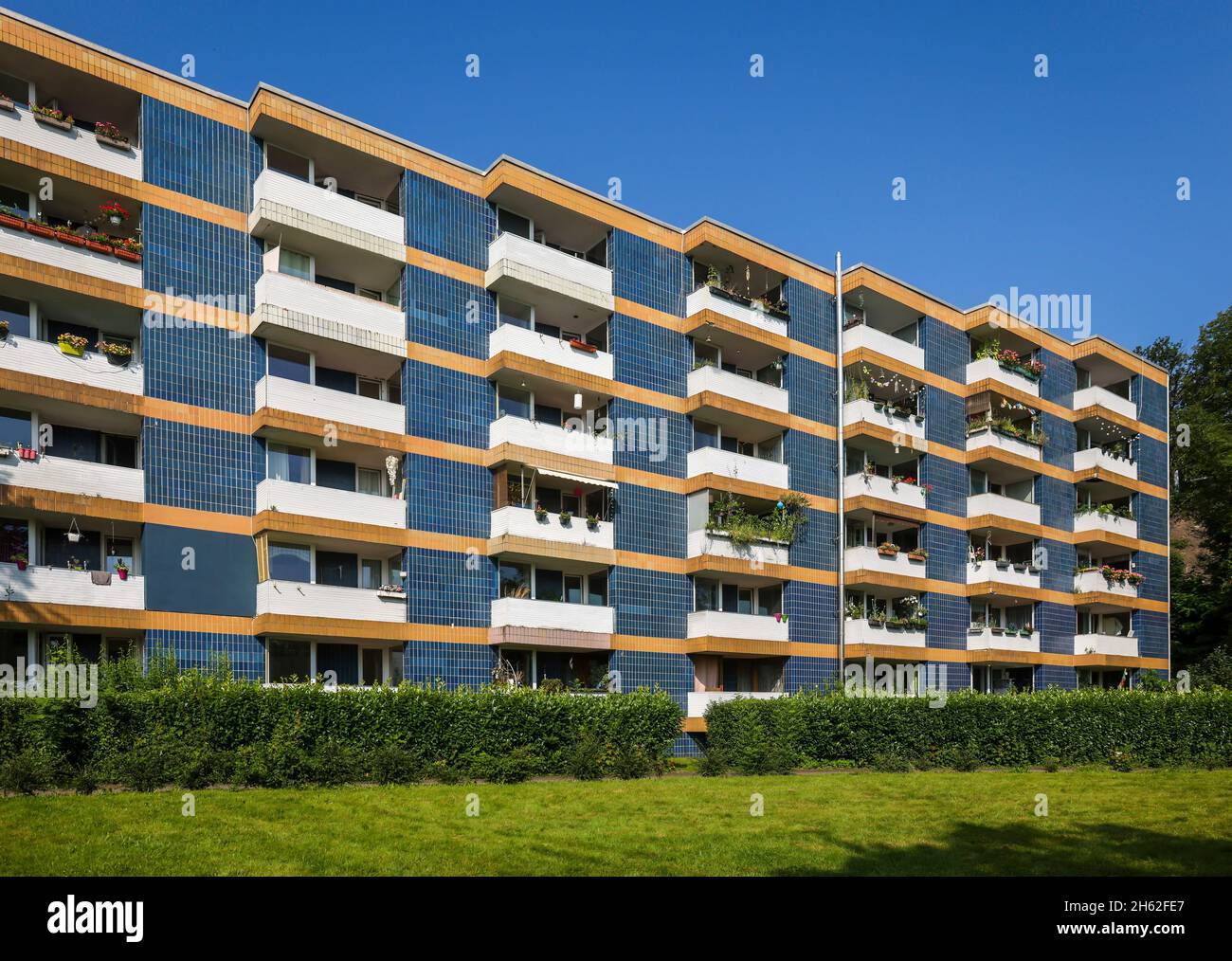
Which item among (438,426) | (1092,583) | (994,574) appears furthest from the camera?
(1092,583)

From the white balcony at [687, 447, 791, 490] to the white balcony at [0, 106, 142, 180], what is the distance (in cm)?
1865

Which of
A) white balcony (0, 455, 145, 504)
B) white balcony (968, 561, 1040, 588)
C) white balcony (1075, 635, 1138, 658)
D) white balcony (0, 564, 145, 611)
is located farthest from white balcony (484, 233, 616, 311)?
white balcony (1075, 635, 1138, 658)

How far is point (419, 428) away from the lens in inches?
1110

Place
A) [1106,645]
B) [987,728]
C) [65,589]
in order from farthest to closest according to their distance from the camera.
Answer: [1106,645] < [987,728] < [65,589]

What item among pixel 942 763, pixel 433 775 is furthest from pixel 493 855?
pixel 942 763

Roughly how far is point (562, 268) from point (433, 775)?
54.2 ft

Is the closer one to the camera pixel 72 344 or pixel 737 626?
pixel 72 344

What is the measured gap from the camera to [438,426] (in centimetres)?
2862

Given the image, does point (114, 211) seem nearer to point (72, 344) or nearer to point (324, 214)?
point (72, 344)

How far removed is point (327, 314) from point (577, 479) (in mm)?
8726

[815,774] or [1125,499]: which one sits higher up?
[1125,499]

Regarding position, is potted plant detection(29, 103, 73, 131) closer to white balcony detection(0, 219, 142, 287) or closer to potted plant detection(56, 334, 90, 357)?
white balcony detection(0, 219, 142, 287)

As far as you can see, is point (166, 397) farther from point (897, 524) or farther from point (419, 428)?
point (897, 524)

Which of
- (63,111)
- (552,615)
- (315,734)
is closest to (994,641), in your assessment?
(552,615)
